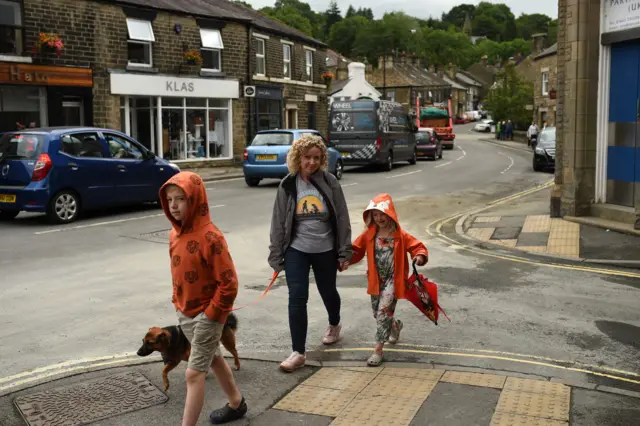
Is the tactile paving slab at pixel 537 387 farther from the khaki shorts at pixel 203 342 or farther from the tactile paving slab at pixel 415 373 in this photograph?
the khaki shorts at pixel 203 342

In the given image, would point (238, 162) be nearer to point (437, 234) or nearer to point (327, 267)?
point (437, 234)

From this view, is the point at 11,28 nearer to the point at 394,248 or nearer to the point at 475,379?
the point at 394,248

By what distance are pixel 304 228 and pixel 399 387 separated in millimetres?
1355

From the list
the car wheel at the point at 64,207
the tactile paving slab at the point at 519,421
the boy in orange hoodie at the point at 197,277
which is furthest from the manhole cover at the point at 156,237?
the tactile paving slab at the point at 519,421

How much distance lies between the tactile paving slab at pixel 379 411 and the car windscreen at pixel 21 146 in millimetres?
10060

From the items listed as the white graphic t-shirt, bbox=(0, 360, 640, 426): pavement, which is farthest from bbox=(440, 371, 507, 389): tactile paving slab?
the white graphic t-shirt

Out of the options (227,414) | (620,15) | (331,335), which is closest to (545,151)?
(620,15)

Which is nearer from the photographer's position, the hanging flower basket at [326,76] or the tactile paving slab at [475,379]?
the tactile paving slab at [475,379]

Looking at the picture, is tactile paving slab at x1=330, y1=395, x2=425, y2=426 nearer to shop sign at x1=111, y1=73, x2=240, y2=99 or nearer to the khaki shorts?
the khaki shorts

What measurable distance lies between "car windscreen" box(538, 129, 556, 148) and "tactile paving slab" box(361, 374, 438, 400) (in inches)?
908

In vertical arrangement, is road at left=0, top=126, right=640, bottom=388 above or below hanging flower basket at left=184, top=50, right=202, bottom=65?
below

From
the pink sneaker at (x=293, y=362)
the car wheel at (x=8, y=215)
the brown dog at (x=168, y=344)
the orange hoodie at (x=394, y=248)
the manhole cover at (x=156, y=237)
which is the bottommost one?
the pink sneaker at (x=293, y=362)

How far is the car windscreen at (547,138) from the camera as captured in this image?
1039 inches

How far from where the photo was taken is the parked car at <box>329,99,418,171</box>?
26.0 meters
